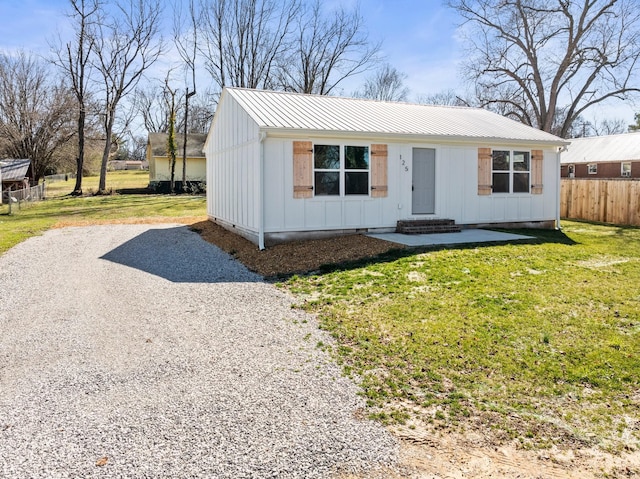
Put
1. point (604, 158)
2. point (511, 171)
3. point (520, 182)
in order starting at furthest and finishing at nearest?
point (604, 158), point (520, 182), point (511, 171)

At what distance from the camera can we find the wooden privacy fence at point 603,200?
49.6 ft

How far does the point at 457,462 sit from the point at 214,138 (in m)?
13.6

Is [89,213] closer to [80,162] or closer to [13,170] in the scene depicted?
[13,170]

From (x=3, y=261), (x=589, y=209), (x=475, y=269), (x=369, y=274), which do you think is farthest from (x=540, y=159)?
(x=3, y=261)

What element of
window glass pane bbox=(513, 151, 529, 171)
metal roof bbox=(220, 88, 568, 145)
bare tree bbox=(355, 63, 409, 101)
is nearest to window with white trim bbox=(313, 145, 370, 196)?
metal roof bbox=(220, 88, 568, 145)

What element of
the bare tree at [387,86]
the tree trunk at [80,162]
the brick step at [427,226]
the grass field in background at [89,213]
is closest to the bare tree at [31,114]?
the tree trunk at [80,162]

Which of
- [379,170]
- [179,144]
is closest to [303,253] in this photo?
[379,170]

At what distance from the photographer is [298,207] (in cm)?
1050

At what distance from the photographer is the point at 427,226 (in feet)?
38.1

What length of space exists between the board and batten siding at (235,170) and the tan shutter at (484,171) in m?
5.72

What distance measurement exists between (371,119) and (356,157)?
5.08 ft

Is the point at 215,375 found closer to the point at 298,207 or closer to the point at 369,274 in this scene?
the point at 369,274

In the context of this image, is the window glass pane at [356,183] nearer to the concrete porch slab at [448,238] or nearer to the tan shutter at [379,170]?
the tan shutter at [379,170]

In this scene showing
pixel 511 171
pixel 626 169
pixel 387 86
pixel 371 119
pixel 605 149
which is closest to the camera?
pixel 371 119
